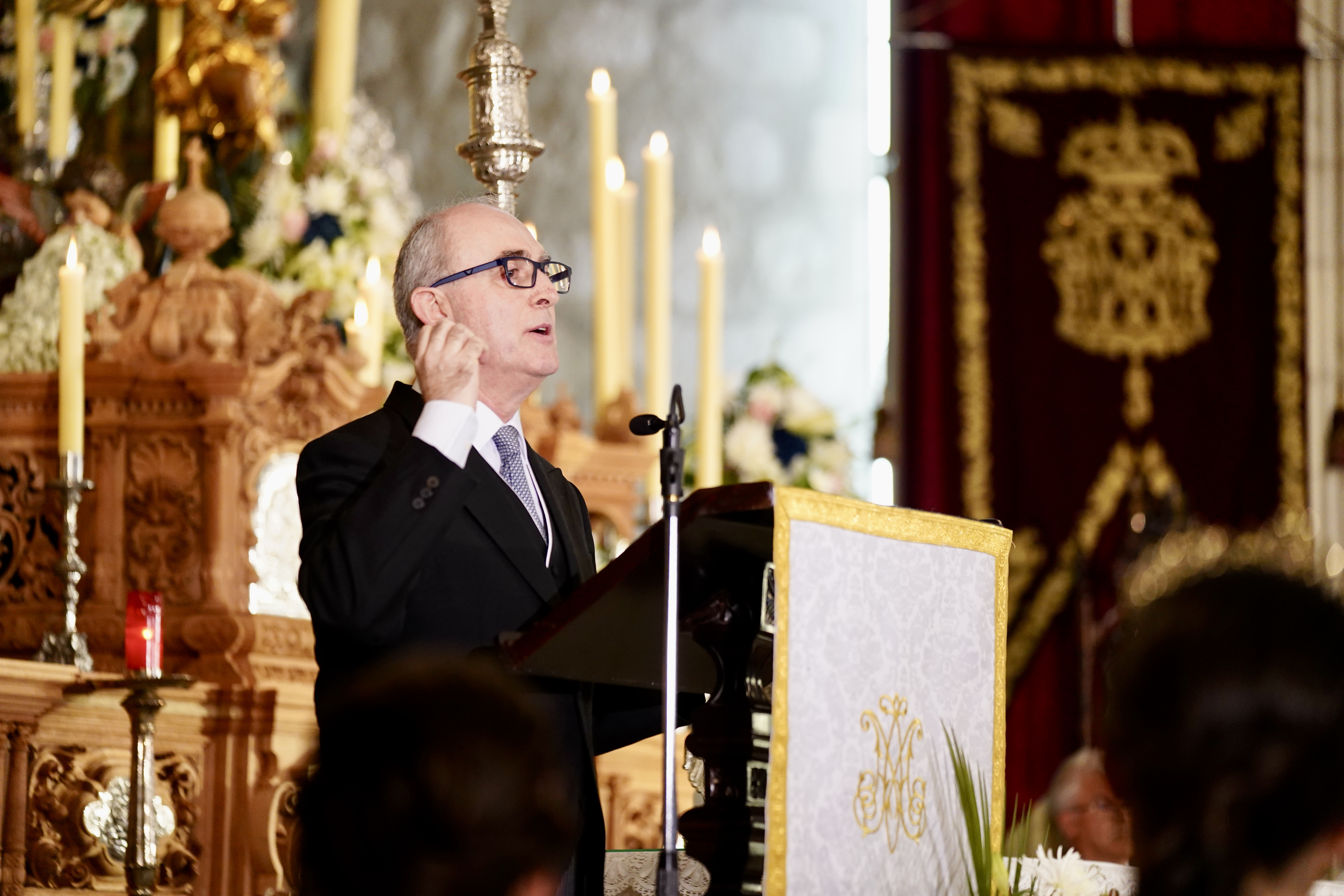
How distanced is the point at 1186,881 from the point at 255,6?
13.2 feet

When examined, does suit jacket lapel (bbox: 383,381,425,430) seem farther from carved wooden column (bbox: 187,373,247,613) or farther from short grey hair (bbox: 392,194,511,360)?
carved wooden column (bbox: 187,373,247,613)

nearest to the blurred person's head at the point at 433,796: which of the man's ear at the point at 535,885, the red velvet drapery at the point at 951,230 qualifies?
the man's ear at the point at 535,885

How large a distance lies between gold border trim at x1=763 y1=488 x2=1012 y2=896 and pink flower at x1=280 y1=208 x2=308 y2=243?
2.54m

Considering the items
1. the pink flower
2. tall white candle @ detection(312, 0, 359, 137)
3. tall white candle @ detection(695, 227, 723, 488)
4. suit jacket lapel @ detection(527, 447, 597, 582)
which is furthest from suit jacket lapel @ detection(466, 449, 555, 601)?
tall white candle @ detection(312, 0, 359, 137)

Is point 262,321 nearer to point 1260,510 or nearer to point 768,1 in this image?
point 768,1

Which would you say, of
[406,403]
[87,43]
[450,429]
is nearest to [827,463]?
[87,43]

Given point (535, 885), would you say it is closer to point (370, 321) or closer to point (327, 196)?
point (370, 321)

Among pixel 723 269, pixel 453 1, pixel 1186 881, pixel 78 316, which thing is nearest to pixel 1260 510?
pixel 723 269

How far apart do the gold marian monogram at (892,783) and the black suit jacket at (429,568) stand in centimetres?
45

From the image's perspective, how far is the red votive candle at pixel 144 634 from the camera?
3127 mm

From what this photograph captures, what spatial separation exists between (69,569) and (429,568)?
1.28 meters

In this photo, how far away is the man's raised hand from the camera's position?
2590mm

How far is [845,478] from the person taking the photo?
6418mm

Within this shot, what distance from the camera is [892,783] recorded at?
7.72 ft
